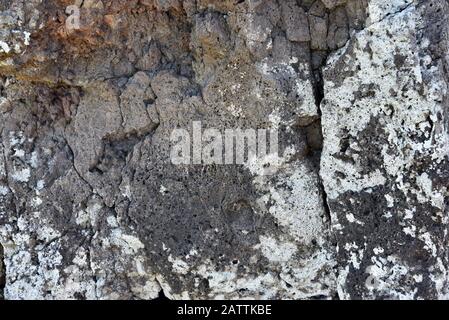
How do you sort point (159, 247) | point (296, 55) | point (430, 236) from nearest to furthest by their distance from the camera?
point (430, 236) < point (296, 55) < point (159, 247)

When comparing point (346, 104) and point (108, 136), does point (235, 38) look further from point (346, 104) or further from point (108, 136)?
point (108, 136)

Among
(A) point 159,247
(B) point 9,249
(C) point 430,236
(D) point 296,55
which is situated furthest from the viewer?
(B) point 9,249

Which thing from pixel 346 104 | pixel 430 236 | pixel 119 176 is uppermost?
pixel 346 104

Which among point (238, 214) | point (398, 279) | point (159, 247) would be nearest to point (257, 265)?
point (238, 214)

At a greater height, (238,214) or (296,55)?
(296,55)

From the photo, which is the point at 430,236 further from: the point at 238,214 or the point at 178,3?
the point at 178,3

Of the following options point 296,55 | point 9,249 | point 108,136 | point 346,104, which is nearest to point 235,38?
point 296,55

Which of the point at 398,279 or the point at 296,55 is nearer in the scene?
the point at 398,279
